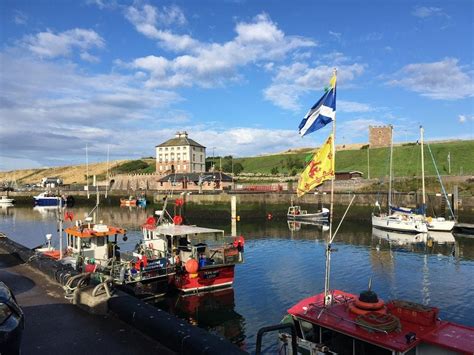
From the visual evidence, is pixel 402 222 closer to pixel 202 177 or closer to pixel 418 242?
pixel 418 242

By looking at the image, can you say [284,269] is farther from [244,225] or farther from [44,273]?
[244,225]

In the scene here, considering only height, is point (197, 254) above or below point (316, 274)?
above

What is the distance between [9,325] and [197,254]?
17.9m

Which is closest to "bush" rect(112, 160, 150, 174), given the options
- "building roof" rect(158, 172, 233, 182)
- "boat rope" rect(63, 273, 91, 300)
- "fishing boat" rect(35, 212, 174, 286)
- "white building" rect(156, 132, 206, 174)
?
"white building" rect(156, 132, 206, 174)

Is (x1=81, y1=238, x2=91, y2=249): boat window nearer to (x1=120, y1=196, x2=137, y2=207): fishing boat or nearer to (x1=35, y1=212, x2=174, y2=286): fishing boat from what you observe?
(x1=35, y1=212, x2=174, y2=286): fishing boat

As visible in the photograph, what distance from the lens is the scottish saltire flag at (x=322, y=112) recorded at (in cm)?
1406

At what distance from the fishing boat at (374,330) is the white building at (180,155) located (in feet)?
394

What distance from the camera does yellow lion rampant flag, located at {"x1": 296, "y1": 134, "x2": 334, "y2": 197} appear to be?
1344 cm

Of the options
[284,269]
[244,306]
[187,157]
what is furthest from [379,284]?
[187,157]

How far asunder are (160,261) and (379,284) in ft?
46.8

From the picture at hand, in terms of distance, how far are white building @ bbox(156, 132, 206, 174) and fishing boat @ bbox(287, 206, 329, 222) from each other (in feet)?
227

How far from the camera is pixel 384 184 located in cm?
7769

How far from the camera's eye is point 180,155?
136 metres

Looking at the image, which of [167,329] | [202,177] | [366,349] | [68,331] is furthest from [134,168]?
[167,329]
